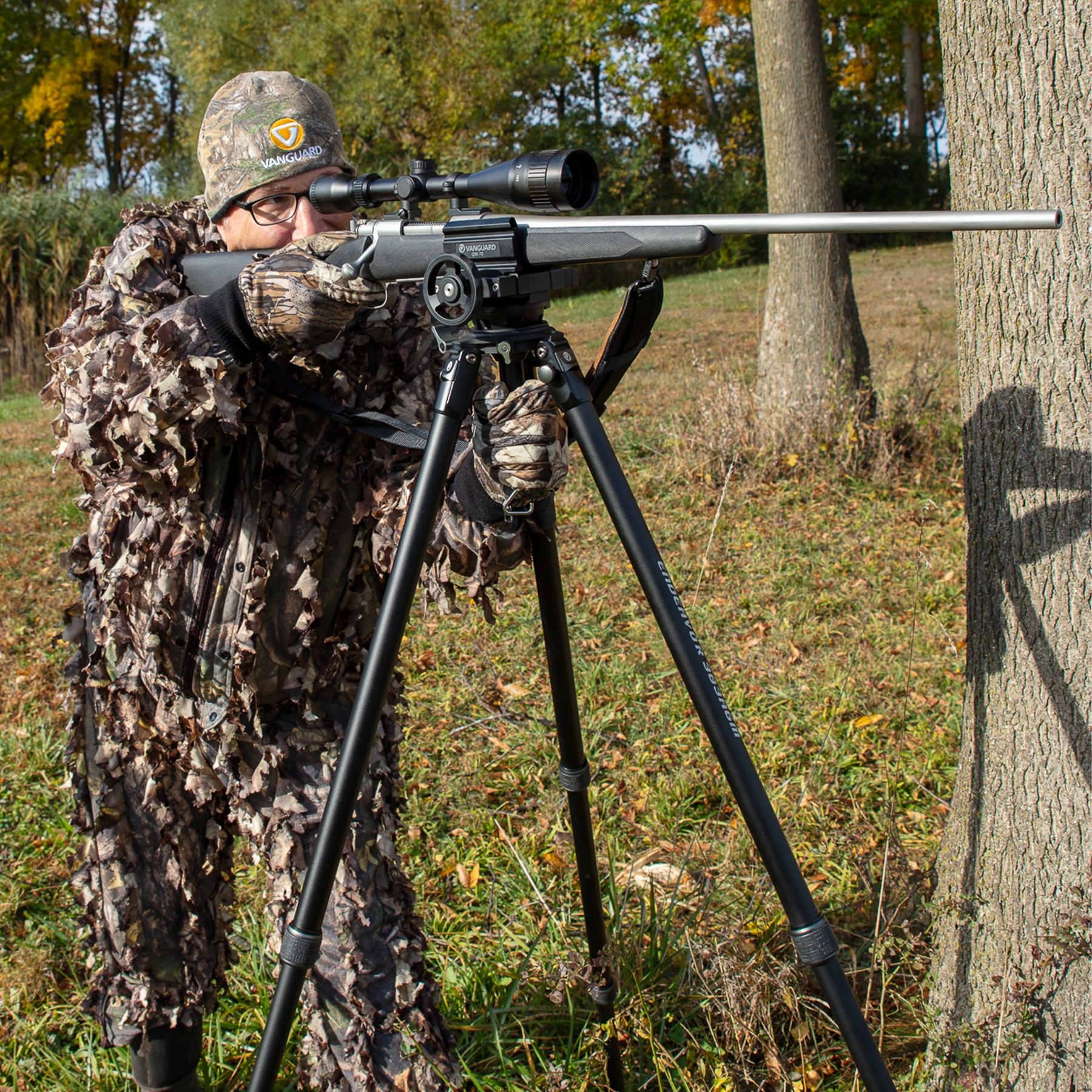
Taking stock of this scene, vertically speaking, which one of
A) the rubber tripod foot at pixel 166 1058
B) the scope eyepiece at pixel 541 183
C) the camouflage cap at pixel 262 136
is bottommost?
the rubber tripod foot at pixel 166 1058

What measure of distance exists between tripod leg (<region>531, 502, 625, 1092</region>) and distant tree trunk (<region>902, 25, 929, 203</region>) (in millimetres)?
28735

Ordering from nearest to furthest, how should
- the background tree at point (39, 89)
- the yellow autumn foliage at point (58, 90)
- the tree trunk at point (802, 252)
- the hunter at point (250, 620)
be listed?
the hunter at point (250, 620)
the tree trunk at point (802, 252)
the yellow autumn foliage at point (58, 90)
the background tree at point (39, 89)

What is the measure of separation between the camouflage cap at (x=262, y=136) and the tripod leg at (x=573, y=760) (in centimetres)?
100

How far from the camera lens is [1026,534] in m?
2.40

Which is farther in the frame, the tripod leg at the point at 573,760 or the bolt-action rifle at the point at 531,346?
the tripod leg at the point at 573,760

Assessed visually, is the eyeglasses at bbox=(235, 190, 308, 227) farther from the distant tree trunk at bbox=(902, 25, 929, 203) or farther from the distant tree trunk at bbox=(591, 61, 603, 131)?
the distant tree trunk at bbox=(591, 61, 603, 131)

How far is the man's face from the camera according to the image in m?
2.48

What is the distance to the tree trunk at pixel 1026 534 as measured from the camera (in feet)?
7.47

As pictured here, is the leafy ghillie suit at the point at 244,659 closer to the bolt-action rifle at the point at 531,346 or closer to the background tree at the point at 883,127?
the bolt-action rifle at the point at 531,346

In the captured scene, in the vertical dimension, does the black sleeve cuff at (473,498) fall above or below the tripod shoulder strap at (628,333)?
below

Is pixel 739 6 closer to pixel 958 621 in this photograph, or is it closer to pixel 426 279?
pixel 958 621

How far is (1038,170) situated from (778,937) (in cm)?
195

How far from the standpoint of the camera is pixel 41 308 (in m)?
13.6

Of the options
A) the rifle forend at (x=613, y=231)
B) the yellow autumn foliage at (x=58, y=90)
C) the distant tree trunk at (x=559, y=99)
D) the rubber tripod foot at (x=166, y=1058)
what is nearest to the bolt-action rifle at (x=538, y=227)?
the rifle forend at (x=613, y=231)
